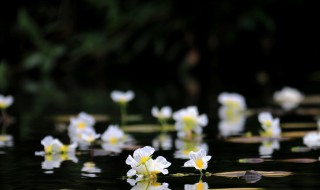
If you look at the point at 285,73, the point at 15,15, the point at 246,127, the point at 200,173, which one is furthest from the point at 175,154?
the point at 15,15

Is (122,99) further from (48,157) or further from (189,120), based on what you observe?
(48,157)

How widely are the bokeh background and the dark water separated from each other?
6.29 meters

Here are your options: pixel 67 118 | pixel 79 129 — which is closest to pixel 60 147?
pixel 79 129

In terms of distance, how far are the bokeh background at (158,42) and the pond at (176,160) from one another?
18.2ft

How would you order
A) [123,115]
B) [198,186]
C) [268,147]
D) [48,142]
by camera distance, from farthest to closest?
1. [123,115]
2. [268,147]
3. [48,142]
4. [198,186]

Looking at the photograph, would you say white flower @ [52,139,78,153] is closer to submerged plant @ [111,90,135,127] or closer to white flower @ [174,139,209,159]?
white flower @ [174,139,209,159]

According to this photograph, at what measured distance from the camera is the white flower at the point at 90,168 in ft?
8.91

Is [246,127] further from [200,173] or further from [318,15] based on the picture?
[318,15]

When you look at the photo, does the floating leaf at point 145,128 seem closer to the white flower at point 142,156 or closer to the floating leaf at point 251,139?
the floating leaf at point 251,139

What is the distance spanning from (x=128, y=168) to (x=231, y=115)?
8.06 feet

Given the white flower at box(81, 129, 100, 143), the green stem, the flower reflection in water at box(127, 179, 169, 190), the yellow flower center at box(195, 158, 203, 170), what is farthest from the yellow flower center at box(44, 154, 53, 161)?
the green stem

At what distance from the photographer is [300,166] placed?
2736 millimetres

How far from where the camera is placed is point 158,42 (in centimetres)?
1166

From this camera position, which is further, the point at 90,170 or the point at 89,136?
the point at 89,136
